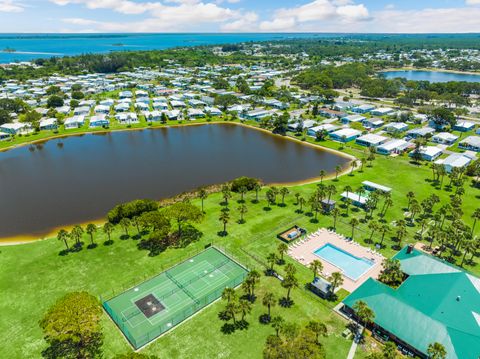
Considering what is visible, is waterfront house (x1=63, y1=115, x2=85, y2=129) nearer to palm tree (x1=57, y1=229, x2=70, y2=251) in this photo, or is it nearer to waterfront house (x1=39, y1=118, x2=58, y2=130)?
waterfront house (x1=39, y1=118, x2=58, y2=130)

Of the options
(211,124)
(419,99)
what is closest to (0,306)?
(211,124)

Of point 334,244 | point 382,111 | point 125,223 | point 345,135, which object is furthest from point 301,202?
point 382,111

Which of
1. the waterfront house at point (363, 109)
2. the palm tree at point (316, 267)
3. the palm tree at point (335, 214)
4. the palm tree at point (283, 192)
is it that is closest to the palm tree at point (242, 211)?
the palm tree at point (283, 192)

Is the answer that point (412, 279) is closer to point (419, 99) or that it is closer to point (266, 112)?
point (266, 112)

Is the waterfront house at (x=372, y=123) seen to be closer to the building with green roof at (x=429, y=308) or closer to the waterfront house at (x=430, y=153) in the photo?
the waterfront house at (x=430, y=153)

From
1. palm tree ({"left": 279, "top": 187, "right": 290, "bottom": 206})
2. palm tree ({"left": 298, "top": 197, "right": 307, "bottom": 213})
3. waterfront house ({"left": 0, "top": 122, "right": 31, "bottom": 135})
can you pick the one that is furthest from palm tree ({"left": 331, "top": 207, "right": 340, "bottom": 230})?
waterfront house ({"left": 0, "top": 122, "right": 31, "bottom": 135})

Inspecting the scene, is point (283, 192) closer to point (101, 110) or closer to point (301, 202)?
point (301, 202)

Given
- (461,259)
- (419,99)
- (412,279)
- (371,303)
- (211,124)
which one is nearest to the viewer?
(371,303)
